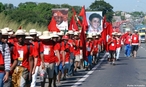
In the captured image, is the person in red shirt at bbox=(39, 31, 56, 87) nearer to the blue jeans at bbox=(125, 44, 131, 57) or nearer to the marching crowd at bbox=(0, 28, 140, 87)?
the marching crowd at bbox=(0, 28, 140, 87)

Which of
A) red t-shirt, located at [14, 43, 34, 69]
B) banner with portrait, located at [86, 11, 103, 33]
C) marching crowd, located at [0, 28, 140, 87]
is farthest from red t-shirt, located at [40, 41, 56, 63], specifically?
banner with portrait, located at [86, 11, 103, 33]

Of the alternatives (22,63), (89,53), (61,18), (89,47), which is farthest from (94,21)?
(22,63)

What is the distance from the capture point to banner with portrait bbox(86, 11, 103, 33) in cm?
4007

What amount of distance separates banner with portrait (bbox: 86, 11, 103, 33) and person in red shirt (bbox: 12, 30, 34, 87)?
94.1ft

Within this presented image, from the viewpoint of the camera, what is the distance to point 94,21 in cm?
4088

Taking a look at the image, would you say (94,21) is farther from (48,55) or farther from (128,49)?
(48,55)

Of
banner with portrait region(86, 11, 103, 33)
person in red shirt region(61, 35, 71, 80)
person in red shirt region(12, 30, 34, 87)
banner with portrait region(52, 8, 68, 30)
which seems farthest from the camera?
banner with portrait region(52, 8, 68, 30)

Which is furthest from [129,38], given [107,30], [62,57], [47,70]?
[47,70]

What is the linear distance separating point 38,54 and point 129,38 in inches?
913

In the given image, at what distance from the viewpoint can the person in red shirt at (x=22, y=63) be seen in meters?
10.9

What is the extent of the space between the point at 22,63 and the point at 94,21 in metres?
30.0

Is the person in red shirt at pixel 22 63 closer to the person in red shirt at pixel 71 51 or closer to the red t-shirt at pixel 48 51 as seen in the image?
the red t-shirt at pixel 48 51

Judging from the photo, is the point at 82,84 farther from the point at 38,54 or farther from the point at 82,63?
the point at 82,63

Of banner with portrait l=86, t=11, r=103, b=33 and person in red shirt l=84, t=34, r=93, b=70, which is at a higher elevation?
banner with portrait l=86, t=11, r=103, b=33
